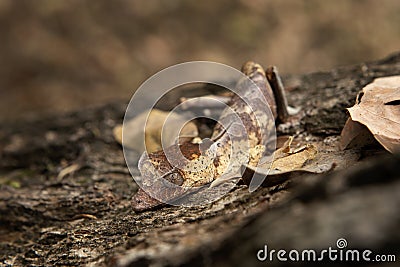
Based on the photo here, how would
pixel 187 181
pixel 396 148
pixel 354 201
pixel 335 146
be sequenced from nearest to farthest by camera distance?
pixel 354 201
pixel 396 148
pixel 187 181
pixel 335 146

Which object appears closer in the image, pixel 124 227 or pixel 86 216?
pixel 124 227

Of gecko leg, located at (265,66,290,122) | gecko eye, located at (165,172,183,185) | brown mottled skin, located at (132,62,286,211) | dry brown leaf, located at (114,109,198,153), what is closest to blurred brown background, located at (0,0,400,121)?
dry brown leaf, located at (114,109,198,153)

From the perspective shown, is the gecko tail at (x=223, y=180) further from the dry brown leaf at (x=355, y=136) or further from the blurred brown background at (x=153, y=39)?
the blurred brown background at (x=153, y=39)

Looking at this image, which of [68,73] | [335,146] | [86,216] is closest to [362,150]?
[335,146]

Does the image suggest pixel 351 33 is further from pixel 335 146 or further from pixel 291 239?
pixel 291 239

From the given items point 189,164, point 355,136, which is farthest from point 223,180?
point 355,136

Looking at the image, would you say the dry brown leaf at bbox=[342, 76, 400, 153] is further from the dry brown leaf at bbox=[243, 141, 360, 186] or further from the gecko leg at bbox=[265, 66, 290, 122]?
the gecko leg at bbox=[265, 66, 290, 122]

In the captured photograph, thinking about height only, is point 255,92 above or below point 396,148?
above
